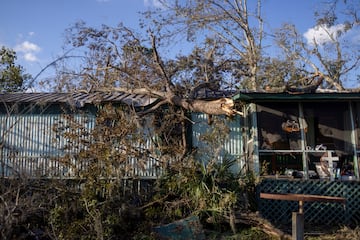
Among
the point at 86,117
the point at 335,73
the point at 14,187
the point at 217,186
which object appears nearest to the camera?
the point at 14,187

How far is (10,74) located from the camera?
23.1 m

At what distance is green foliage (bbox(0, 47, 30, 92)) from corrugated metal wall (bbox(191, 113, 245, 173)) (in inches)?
618

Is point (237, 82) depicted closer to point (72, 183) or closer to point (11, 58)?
point (72, 183)

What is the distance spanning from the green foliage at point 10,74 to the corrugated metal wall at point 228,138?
15695mm

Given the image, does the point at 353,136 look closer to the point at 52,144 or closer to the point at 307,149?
the point at 307,149

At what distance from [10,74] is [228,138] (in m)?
17.8

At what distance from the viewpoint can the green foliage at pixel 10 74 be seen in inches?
893

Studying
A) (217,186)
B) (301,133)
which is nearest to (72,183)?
(217,186)

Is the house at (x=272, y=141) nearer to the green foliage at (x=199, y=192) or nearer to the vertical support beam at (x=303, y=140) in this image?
the vertical support beam at (x=303, y=140)

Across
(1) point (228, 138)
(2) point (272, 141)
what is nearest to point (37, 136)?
(1) point (228, 138)

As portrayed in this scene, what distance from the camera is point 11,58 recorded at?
2414 centimetres

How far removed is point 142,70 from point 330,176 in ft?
25.8

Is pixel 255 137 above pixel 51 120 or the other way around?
the other way around

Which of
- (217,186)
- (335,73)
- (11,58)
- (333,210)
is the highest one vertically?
(11,58)
